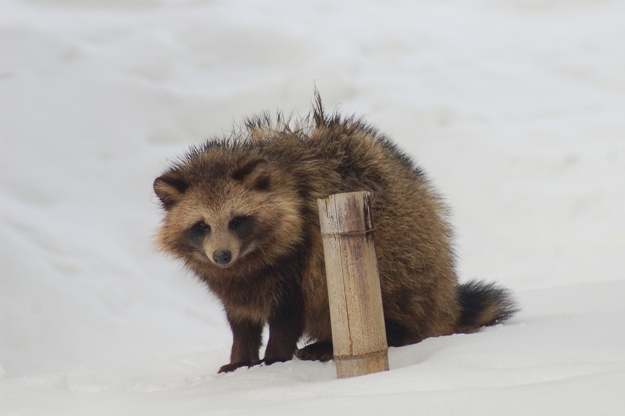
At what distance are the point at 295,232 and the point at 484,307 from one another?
1.57 m

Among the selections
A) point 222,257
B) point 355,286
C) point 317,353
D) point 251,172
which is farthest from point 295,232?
point 355,286

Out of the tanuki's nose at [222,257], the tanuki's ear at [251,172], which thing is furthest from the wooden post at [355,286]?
the tanuki's ear at [251,172]

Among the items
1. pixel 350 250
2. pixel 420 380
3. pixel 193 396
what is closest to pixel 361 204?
pixel 350 250

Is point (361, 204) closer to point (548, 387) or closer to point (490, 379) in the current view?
point (490, 379)

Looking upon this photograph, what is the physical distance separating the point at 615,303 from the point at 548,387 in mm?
2852

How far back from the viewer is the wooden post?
12.8ft

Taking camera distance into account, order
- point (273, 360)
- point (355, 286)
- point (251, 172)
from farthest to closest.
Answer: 1. point (273, 360)
2. point (251, 172)
3. point (355, 286)

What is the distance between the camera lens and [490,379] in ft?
10.9

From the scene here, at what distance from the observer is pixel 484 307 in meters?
5.48

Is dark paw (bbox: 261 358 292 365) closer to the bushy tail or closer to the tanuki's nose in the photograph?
the tanuki's nose

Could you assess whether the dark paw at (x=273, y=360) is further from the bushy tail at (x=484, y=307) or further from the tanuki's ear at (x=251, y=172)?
the bushy tail at (x=484, y=307)

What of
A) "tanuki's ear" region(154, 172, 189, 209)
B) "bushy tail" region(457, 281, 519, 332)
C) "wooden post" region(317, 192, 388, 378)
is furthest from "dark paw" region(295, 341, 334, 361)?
"tanuki's ear" region(154, 172, 189, 209)

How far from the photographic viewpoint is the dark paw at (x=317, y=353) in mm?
4754

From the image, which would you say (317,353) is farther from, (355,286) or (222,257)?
(355,286)
